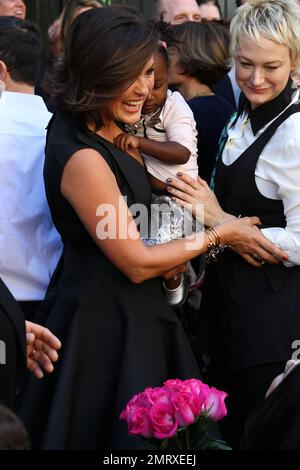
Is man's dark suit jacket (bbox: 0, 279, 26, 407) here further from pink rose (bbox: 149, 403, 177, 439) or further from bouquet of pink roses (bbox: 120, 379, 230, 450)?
pink rose (bbox: 149, 403, 177, 439)

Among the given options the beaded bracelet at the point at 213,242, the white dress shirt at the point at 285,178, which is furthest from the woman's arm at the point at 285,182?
the beaded bracelet at the point at 213,242

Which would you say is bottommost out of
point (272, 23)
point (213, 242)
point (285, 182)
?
point (213, 242)

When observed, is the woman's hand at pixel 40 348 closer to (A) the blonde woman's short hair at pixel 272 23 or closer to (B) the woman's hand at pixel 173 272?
(B) the woman's hand at pixel 173 272

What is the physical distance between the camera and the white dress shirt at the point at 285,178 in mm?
3656

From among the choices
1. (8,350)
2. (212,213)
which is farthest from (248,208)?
(8,350)

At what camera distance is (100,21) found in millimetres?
3426

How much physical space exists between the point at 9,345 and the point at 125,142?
1.01 m

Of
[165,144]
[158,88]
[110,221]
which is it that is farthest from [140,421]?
[158,88]

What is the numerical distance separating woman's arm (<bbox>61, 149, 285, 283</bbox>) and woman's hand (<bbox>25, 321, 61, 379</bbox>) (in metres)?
0.39

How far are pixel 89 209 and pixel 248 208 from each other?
774 millimetres

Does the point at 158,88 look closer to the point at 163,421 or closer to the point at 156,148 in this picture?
the point at 156,148

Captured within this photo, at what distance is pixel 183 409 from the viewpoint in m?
2.69

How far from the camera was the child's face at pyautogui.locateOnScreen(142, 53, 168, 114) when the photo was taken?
3.92 m

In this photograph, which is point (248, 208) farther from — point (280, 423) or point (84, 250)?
point (280, 423)
